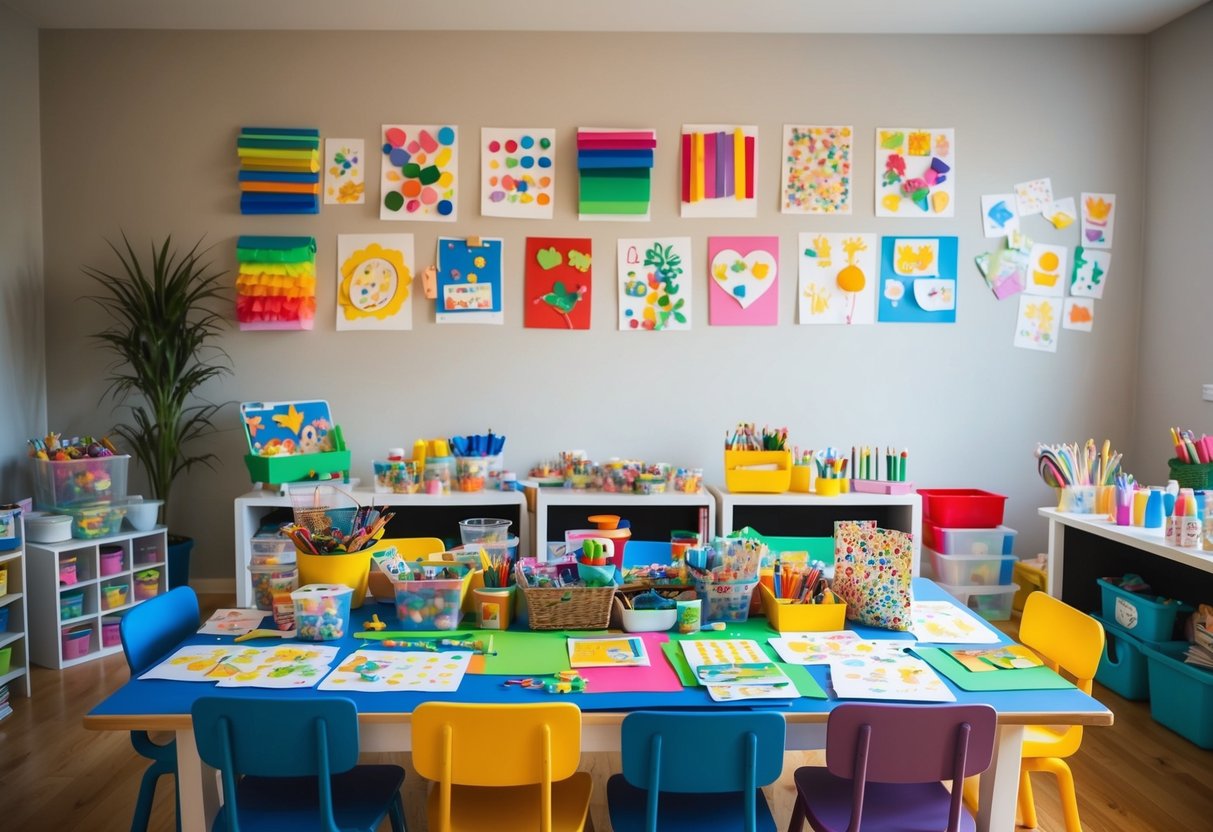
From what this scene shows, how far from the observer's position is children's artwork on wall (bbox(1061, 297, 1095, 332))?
4.40 meters

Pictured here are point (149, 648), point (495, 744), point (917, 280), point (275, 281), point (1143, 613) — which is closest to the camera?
point (495, 744)

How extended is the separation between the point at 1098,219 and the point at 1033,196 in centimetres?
36

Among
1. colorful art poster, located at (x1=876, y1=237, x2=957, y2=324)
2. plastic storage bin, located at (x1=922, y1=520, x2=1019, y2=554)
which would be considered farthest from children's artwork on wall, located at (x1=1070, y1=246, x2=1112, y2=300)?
plastic storage bin, located at (x1=922, y1=520, x2=1019, y2=554)

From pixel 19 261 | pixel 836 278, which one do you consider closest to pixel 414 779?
pixel 836 278

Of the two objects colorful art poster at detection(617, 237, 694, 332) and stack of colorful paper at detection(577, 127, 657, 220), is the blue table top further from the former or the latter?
stack of colorful paper at detection(577, 127, 657, 220)

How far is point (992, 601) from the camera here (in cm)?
407

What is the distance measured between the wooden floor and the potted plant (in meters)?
1.27

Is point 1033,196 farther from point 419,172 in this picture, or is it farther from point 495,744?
point 495,744

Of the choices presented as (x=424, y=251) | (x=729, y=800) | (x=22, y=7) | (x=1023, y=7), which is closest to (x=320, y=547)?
(x=729, y=800)

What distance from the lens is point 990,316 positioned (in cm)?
438

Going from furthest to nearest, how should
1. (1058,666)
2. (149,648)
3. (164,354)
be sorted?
(164,354) → (1058,666) → (149,648)

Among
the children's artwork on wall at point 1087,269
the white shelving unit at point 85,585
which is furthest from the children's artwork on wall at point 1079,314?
the white shelving unit at point 85,585

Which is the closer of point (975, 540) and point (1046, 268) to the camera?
point (975, 540)

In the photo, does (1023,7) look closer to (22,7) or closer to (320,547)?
(320,547)
